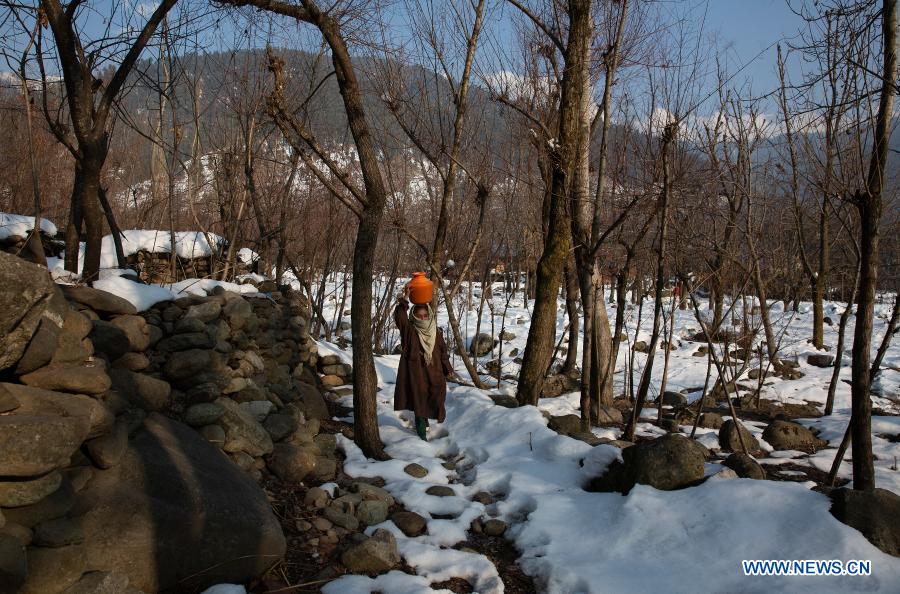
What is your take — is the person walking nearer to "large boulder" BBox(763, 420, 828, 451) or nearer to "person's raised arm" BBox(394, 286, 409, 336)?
"person's raised arm" BBox(394, 286, 409, 336)

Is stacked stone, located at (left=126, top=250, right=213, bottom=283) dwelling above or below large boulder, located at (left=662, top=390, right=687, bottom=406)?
above

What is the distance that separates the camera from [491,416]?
6.04 m

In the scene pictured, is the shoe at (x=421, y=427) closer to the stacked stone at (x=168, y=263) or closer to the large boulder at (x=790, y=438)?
the large boulder at (x=790, y=438)

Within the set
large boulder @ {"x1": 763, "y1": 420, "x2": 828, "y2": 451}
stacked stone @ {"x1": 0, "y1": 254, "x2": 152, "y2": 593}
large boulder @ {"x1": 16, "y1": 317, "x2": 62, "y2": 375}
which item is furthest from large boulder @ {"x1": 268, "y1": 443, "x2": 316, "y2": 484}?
large boulder @ {"x1": 763, "y1": 420, "x2": 828, "y2": 451}

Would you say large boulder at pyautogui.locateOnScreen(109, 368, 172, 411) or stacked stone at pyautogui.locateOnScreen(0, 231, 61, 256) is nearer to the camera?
large boulder at pyautogui.locateOnScreen(109, 368, 172, 411)

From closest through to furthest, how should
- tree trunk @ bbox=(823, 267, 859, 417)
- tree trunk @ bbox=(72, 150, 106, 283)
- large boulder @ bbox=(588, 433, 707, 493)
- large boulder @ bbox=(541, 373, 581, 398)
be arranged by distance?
large boulder @ bbox=(588, 433, 707, 493), tree trunk @ bbox=(72, 150, 106, 283), tree trunk @ bbox=(823, 267, 859, 417), large boulder @ bbox=(541, 373, 581, 398)

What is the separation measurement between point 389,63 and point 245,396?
5062mm

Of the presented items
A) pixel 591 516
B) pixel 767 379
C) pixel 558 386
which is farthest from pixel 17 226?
pixel 767 379

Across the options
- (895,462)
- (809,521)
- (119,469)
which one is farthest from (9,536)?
(895,462)

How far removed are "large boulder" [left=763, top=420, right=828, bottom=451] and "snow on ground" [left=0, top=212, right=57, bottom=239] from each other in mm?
9039

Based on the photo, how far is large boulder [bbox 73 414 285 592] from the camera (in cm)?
260

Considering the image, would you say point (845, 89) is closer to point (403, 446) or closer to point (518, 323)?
point (403, 446)

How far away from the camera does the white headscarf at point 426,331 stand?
5727 millimetres

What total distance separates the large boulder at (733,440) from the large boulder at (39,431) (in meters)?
5.96
